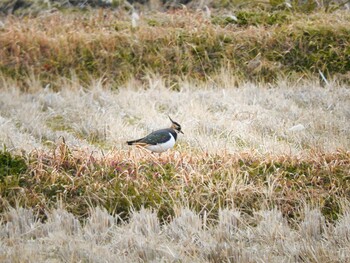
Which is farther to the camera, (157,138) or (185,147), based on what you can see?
(185,147)

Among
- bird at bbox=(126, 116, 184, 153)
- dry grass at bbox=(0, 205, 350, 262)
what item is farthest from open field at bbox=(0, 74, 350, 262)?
bird at bbox=(126, 116, 184, 153)

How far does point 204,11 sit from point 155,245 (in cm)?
1038

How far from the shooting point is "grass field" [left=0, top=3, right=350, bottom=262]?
5.39 meters

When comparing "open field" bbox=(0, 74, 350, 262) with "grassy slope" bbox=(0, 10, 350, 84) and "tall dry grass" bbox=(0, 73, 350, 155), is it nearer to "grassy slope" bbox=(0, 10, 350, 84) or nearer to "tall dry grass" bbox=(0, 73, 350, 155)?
"tall dry grass" bbox=(0, 73, 350, 155)

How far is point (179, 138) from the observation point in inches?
345

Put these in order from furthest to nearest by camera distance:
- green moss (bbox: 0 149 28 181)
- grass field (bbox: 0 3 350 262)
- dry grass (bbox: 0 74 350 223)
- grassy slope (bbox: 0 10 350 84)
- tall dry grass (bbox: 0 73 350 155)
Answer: grassy slope (bbox: 0 10 350 84), tall dry grass (bbox: 0 73 350 155), green moss (bbox: 0 149 28 181), dry grass (bbox: 0 74 350 223), grass field (bbox: 0 3 350 262)

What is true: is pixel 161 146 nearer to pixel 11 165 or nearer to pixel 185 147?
pixel 185 147

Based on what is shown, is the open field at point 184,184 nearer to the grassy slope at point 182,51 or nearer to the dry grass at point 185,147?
the dry grass at point 185,147

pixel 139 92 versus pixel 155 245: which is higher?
pixel 155 245


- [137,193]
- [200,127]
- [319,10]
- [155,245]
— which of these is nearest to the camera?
[155,245]

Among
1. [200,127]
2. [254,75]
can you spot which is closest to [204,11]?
[254,75]

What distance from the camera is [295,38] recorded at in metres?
12.2

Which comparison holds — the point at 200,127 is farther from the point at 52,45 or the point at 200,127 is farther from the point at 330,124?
the point at 52,45

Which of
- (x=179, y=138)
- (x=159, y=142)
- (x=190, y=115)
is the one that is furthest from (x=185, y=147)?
(x=190, y=115)
